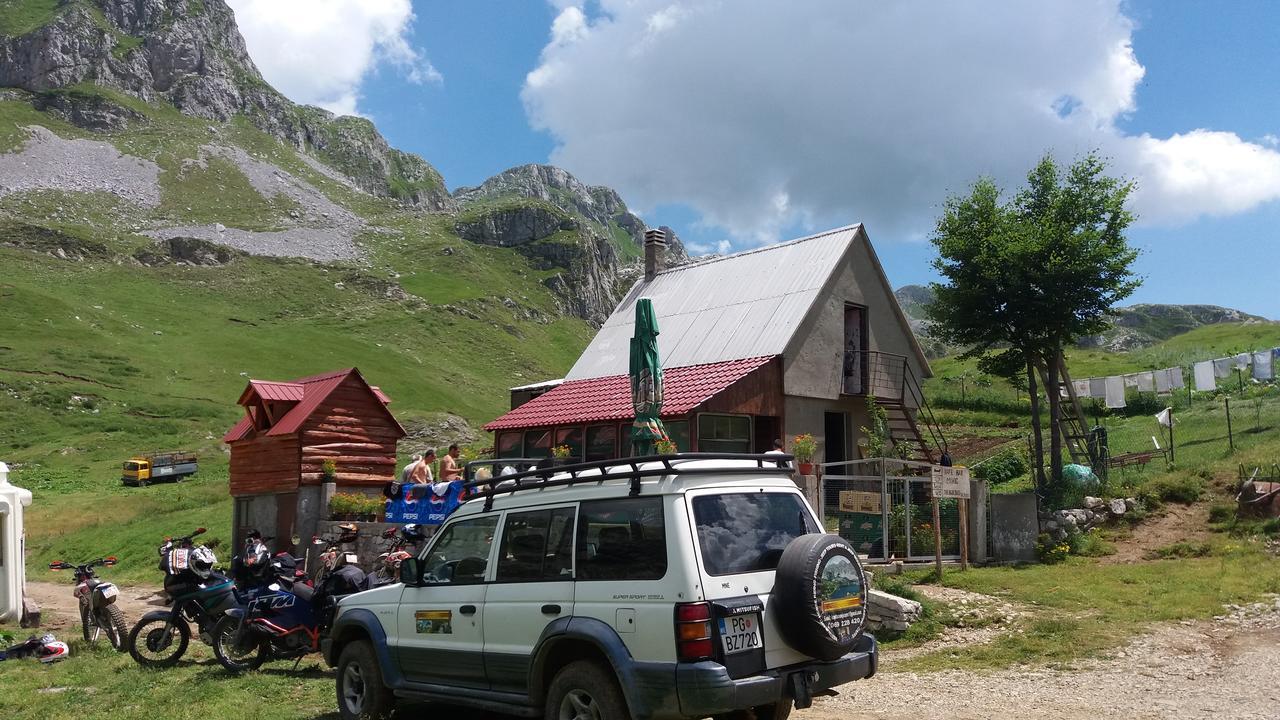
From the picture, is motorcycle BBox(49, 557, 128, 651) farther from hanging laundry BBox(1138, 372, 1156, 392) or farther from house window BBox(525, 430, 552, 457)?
hanging laundry BBox(1138, 372, 1156, 392)

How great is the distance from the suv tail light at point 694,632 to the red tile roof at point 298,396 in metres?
15.4

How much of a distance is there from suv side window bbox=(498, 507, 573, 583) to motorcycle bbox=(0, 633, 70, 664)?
9.41 metres

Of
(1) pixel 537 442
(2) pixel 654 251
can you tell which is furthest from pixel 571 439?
(2) pixel 654 251

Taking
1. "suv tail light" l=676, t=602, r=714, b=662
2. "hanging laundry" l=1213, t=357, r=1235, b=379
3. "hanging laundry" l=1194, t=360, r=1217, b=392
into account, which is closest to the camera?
"suv tail light" l=676, t=602, r=714, b=662

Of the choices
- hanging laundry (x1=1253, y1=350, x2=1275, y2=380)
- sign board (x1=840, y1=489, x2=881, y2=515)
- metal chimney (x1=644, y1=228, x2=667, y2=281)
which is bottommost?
sign board (x1=840, y1=489, x2=881, y2=515)

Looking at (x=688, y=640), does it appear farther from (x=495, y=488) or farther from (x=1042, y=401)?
(x=1042, y=401)

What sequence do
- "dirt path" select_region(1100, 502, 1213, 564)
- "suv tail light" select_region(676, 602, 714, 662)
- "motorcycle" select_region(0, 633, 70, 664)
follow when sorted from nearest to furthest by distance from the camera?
"suv tail light" select_region(676, 602, 714, 662) → "motorcycle" select_region(0, 633, 70, 664) → "dirt path" select_region(1100, 502, 1213, 564)

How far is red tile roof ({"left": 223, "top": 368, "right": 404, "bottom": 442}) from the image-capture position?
19.8 metres

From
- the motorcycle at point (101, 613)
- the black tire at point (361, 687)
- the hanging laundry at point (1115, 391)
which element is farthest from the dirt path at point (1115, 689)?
the hanging laundry at point (1115, 391)

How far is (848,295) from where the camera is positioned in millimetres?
23234

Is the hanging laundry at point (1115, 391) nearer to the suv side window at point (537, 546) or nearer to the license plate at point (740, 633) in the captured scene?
the suv side window at point (537, 546)

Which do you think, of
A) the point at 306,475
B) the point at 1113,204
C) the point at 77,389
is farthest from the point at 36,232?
the point at 1113,204

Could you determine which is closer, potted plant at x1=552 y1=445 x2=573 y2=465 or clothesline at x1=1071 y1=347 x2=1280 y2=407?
potted plant at x1=552 y1=445 x2=573 y2=465

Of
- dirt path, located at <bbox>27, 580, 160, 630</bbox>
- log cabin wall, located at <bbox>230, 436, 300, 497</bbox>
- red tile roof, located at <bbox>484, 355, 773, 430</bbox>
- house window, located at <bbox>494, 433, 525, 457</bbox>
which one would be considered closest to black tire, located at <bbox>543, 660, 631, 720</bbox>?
dirt path, located at <bbox>27, 580, 160, 630</bbox>
